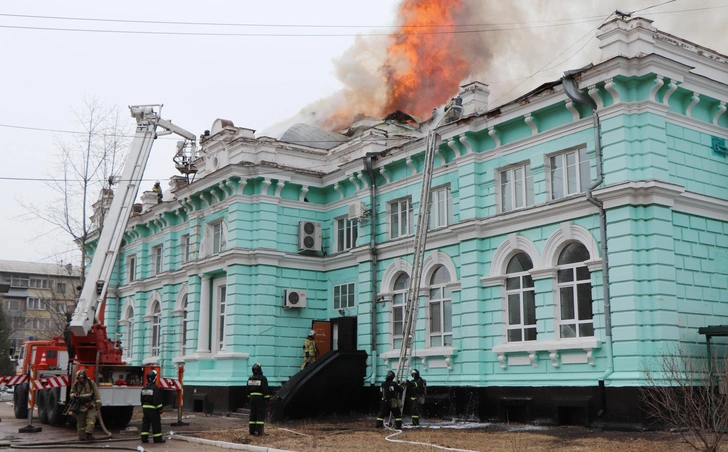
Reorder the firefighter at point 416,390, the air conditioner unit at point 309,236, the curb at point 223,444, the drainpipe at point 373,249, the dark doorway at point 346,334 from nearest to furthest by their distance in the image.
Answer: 1. the curb at point 223,444
2. the firefighter at point 416,390
3. the drainpipe at point 373,249
4. the dark doorway at point 346,334
5. the air conditioner unit at point 309,236

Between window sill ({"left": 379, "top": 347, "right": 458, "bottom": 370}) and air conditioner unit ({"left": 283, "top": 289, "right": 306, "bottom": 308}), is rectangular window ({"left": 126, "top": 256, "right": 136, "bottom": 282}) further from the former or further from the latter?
window sill ({"left": 379, "top": 347, "right": 458, "bottom": 370})

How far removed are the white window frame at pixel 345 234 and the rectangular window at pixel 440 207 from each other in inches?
152

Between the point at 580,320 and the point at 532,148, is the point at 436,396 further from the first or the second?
the point at 532,148

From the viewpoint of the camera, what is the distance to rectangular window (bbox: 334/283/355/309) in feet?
83.2

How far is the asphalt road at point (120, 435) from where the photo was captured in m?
15.1

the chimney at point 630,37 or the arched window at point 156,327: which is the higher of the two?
the chimney at point 630,37

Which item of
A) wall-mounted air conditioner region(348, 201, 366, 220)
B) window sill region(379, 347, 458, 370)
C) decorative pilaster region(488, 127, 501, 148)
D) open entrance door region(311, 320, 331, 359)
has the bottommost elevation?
window sill region(379, 347, 458, 370)

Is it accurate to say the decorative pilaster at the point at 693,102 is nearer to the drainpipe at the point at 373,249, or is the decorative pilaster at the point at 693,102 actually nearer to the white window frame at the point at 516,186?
the white window frame at the point at 516,186

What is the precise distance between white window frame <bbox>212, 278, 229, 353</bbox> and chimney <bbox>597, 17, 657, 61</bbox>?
15.4 meters

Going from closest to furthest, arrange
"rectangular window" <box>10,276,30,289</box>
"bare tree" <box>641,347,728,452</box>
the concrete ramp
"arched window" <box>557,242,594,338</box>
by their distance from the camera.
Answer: "bare tree" <box>641,347,728,452</box> < "arched window" <box>557,242,594,338</box> < the concrete ramp < "rectangular window" <box>10,276,30,289</box>

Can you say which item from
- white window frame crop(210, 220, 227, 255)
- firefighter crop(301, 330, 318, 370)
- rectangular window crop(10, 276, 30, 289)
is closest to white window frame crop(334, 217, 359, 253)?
firefighter crop(301, 330, 318, 370)

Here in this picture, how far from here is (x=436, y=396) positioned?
20.6 m

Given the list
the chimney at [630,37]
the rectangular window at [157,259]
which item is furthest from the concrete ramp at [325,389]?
the rectangular window at [157,259]

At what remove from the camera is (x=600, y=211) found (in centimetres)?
1694
